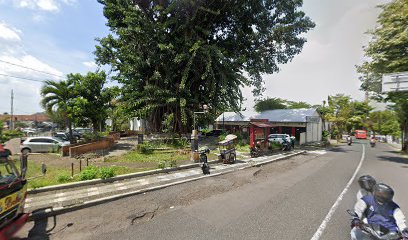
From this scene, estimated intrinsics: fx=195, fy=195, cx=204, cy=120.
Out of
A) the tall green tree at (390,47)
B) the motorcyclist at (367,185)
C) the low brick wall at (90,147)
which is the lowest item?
the low brick wall at (90,147)

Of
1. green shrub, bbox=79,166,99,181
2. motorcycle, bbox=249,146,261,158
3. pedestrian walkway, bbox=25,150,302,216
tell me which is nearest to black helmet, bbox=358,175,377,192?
pedestrian walkway, bbox=25,150,302,216

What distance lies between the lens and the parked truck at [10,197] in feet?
12.7

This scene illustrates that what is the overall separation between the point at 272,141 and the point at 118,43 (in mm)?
18627

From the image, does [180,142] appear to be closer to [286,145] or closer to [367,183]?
[286,145]

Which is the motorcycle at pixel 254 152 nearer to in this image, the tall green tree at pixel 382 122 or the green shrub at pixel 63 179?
the green shrub at pixel 63 179

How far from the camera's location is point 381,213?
3561mm

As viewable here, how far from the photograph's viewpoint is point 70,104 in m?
17.9

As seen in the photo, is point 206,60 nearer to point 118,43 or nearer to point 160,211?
point 118,43

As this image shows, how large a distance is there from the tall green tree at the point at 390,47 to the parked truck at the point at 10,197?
A: 68.8 feet

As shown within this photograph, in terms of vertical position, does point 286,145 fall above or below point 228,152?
below

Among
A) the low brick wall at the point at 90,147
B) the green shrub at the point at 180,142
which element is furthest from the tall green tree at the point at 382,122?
the low brick wall at the point at 90,147

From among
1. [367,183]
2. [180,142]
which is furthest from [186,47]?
[367,183]

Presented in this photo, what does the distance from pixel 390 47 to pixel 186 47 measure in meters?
16.2

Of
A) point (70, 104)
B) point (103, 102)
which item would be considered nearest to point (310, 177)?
point (103, 102)
